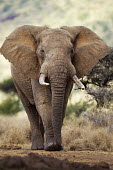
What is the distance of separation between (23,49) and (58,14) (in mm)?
106423

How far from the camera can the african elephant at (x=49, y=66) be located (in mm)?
10164

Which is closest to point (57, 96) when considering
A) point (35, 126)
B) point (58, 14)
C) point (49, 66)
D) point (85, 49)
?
point (49, 66)

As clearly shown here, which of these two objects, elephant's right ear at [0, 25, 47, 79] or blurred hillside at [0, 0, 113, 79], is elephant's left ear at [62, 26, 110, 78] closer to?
elephant's right ear at [0, 25, 47, 79]

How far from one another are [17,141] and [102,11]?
104547 mm

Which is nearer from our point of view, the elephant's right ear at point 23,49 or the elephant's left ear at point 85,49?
the elephant's right ear at point 23,49

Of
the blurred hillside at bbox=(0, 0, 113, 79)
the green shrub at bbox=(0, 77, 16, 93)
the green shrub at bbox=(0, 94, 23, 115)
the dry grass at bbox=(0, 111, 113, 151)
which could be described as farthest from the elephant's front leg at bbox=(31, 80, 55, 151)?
the blurred hillside at bbox=(0, 0, 113, 79)

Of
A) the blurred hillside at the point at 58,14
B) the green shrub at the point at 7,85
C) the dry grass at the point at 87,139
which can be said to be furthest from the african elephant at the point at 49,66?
the blurred hillside at the point at 58,14

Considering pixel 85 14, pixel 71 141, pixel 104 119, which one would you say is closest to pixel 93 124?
pixel 104 119

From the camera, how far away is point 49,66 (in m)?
10.2

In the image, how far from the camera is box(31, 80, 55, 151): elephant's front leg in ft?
34.8

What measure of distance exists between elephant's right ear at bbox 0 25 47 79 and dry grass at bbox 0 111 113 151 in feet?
7.03

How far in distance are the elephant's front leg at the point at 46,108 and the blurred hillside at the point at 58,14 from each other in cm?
8644

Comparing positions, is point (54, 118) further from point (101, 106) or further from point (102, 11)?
point (102, 11)

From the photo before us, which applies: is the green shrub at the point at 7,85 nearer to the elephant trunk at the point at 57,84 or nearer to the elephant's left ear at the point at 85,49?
the elephant's left ear at the point at 85,49
